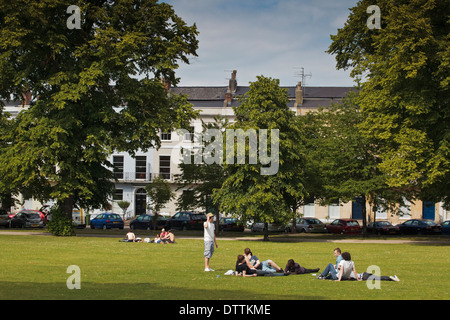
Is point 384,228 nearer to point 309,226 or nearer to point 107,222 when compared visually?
point 309,226

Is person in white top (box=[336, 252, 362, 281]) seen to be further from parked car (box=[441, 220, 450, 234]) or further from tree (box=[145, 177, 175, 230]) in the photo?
parked car (box=[441, 220, 450, 234])

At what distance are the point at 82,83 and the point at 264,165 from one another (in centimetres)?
1186

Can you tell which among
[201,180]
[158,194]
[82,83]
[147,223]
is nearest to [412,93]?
[82,83]

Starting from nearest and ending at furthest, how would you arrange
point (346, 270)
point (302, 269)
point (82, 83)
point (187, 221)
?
point (346, 270) → point (302, 269) → point (82, 83) → point (187, 221)

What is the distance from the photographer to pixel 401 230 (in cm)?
5612

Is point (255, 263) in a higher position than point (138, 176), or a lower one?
lower

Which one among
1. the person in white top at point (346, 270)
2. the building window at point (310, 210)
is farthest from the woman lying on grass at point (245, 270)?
the building window at point (310, 210)

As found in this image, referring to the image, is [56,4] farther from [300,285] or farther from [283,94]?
[300,285]

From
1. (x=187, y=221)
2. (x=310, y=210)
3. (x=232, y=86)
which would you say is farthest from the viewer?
(x=232, y=86)

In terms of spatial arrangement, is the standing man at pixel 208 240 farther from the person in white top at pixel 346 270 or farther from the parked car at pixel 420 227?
the parked car at pixel 420 227

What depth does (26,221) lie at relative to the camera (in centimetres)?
5497

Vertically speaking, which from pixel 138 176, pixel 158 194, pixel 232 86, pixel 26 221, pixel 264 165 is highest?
pixel 232 86

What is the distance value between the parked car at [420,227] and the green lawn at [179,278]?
29.9 meters
